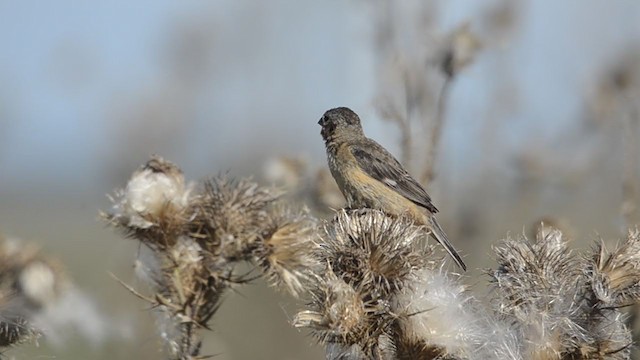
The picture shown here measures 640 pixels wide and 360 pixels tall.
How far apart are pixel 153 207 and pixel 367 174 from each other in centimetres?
187

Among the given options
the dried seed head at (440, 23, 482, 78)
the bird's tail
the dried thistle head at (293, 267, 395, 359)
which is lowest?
the dried thistle head at (293, 267, 395, 359)

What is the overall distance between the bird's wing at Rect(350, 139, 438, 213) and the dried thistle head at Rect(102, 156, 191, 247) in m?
1.70

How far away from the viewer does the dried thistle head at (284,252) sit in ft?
16.6

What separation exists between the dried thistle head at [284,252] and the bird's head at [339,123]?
4.99ft

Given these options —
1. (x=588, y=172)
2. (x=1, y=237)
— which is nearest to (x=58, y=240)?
(x=588, y=172)

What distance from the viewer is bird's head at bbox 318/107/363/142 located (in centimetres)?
656

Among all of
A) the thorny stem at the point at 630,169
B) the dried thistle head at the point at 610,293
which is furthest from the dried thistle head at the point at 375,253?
the thorny stem at the point at 630,169

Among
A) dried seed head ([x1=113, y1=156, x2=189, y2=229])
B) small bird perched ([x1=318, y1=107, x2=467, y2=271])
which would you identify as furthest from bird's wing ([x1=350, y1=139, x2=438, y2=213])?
dried seed head ([x1=113, y1=156, x2=189, y2=229])

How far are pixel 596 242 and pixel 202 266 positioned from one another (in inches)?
73.0

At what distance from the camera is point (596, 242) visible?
13.5ft

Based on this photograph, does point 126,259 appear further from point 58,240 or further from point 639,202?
point 58,240

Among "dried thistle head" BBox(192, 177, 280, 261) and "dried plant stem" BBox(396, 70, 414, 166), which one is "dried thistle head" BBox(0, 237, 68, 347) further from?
"dried plant stem" BBox(396, 70, 414, 166)

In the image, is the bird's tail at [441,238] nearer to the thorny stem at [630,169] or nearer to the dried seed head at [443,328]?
the thorny stem at [630,169]

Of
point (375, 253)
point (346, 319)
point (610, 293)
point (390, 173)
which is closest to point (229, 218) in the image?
point (375, 253)
